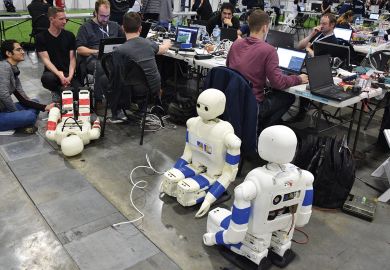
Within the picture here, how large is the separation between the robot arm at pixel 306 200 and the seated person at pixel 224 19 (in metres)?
4.01

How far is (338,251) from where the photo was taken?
2.24 m

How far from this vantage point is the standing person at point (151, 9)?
19.8ft

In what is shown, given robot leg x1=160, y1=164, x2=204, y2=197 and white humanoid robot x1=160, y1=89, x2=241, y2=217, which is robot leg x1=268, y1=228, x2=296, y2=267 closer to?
white humanoid robot x1=160, y1=89, x2=241, y2=217

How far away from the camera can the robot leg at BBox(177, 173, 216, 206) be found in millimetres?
2474

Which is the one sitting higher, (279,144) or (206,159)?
(279,144)

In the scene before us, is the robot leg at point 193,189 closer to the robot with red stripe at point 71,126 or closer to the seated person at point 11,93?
the robot with red stripe at point 71,126

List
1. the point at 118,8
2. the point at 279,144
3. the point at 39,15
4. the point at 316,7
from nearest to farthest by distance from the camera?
the point at 279,144
the point at 118,8
the point at 39,15
the point at 316,7

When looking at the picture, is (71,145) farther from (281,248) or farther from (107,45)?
(281,248)

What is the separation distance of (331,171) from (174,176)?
1.08 m

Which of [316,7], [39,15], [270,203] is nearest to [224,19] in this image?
[39,15]

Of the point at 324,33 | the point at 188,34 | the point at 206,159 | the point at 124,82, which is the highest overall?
the point at 324,33

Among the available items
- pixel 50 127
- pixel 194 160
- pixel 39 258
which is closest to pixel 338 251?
pixel 194 160

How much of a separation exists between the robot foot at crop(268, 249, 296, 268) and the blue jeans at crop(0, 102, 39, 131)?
260cm

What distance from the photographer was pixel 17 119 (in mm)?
3518
